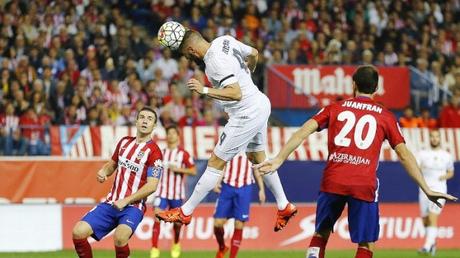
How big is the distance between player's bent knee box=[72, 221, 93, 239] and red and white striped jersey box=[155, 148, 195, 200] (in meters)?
6.15

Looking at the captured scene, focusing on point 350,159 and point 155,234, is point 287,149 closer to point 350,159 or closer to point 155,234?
point 350,159

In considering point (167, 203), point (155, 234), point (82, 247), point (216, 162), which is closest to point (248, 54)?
point (216, 162)

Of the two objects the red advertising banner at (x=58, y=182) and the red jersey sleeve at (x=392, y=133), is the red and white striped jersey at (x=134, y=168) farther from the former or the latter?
the red advertising banner at (x=58, y=182)

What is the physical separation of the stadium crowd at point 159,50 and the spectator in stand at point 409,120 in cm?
8

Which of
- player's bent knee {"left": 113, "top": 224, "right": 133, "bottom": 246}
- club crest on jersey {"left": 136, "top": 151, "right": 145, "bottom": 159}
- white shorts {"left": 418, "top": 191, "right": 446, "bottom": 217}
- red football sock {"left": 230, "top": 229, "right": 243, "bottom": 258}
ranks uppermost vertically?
club crest on jersey {"left": 136, "top": 151, "right": 145, "bottom": 159}

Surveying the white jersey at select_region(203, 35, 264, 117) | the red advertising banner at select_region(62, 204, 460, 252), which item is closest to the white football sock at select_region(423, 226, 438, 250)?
the red advertising banner at select_region(62, 204, 460, 252)

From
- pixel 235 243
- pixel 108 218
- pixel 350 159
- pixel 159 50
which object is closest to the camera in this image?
pixel 350 159

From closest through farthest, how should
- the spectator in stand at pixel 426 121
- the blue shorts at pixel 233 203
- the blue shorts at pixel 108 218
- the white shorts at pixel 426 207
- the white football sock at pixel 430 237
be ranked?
the blue shorts at pixel 108 218, the blue shorts at pixel 233 203, the white football sock at pixel 430 237, the white shorts at pixel 426 207, the spectator in stand at pixel 426 121

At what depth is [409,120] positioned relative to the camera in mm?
A: 25609

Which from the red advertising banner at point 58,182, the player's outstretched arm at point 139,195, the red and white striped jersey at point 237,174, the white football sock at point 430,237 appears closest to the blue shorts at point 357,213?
the player's outstretched arm at point 139,195

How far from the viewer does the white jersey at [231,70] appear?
39.4 ft

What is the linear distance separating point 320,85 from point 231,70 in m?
14.5

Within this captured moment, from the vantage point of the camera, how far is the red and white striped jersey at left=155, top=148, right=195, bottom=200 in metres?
18.6

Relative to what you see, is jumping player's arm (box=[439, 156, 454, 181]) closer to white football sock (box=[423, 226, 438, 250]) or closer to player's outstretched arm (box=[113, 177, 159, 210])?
white football sock (box=[423, 226, 438, 250])
